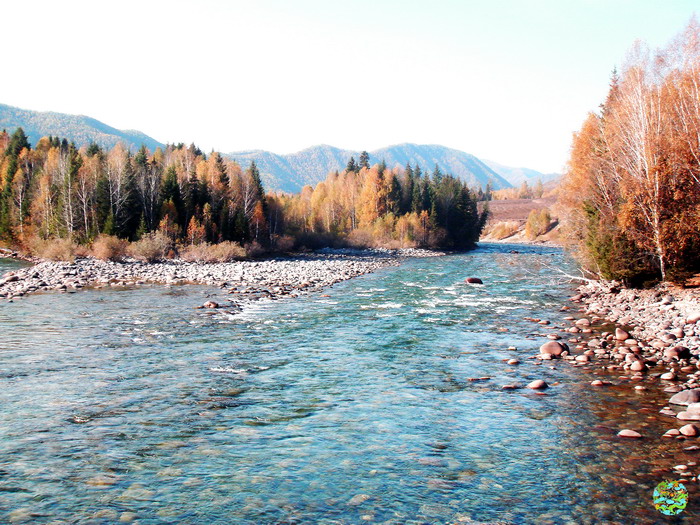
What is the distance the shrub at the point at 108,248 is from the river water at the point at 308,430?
27.0m

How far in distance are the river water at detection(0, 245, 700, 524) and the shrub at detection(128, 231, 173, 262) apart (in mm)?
27985

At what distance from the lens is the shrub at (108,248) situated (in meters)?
44.4

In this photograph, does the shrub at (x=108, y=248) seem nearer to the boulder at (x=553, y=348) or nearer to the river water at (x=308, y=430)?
the river water at (x=308, y=430)

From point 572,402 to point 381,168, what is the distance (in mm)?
87556

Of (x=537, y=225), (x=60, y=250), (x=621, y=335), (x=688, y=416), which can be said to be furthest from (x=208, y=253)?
(x=537, y=225)

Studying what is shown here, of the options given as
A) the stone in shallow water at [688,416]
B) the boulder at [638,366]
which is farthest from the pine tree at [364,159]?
the stone in shallow water at [688,416]

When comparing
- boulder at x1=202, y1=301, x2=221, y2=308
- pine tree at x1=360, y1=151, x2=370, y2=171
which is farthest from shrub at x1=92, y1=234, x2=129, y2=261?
pine tree at x1=360, y1=151, x2=370, y2=171

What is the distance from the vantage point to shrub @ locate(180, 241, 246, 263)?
49.1m

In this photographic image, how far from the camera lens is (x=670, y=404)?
1097 cm

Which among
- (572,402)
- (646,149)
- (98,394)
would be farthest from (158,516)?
(646,149)

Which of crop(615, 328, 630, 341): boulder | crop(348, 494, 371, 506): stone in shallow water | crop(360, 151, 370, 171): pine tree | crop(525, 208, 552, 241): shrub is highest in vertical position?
crop(360, 151, 370, 171): pine tree

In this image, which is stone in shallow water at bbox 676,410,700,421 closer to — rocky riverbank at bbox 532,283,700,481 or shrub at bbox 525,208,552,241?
rocky riverbank at bbox 532,283,700,481

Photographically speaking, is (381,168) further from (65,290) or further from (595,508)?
(595,508)

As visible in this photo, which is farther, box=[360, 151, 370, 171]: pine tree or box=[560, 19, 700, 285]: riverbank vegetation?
box=[360, 151, 370, 171]: pine tree
